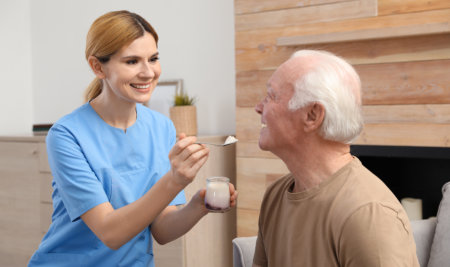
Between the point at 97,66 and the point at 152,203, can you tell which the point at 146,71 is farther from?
the point at 152,203

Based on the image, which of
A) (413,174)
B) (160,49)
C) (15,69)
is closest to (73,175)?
(413,174)

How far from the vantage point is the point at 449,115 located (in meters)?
2.14

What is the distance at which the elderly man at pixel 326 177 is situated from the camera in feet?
3.59

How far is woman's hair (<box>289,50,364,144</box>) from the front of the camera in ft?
3.90

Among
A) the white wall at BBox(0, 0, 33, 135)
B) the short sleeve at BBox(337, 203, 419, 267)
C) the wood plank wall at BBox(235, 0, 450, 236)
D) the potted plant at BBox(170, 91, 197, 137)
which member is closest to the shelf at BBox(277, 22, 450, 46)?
the wood plank wall at BBox(235, 0, 450, 236)

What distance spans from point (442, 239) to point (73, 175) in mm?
1334

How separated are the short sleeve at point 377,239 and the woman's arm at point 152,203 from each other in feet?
1.54

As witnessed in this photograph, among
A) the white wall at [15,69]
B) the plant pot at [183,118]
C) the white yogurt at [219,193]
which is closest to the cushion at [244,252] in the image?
the white yogurt at [219,193]

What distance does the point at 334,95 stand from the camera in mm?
1186

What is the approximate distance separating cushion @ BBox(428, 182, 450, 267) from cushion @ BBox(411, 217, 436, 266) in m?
0.04

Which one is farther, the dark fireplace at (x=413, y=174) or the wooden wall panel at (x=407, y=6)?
the dark fireplace at (x=413, y=174)

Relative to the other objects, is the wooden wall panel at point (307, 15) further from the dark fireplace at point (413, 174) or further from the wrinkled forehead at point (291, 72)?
the wrinkled forehead at point (291, 72)

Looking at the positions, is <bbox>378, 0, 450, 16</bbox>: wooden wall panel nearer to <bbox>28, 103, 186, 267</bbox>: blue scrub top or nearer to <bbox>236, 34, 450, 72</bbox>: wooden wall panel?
<bbox>236, 34, 450, 72</bbox>: wooden wall panel

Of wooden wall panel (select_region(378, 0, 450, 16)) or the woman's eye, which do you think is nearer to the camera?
the woman's eye
